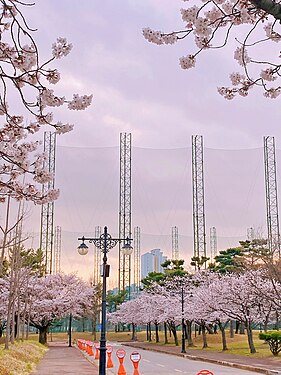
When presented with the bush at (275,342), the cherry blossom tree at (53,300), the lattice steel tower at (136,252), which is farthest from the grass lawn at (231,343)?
the cherry blossom tree at (53,300)

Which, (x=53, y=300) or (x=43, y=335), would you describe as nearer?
(x=43, y=335)

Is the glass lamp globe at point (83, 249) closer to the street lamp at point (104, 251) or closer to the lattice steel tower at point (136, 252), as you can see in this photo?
the street lamp at point (104, 251)

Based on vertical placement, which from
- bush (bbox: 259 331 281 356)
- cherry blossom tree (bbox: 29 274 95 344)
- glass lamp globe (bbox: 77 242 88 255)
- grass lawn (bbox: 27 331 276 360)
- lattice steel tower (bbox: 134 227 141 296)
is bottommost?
grass lawn (bbox: 27 331 276 360)

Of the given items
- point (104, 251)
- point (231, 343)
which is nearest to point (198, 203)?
point (231, 343)

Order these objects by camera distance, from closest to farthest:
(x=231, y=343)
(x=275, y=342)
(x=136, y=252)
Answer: (x=275, y=342) < (x=231, y=343) < (x=136, y=252)

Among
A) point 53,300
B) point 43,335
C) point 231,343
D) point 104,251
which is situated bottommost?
point 231,343

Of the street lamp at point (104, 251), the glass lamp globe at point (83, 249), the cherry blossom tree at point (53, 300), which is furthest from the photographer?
the cherry blossom tree at point (53, 300)

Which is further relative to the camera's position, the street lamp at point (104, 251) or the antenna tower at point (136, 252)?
the antenna tower at point (136, 252)

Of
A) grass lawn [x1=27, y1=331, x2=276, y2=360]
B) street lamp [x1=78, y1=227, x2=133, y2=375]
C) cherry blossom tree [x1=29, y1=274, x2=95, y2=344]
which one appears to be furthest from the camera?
cherry blossom tree [x1=29, y1=274, x2=95, y2=344]

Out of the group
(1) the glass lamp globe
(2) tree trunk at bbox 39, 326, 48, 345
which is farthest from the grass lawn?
(1) the glass lamp globe

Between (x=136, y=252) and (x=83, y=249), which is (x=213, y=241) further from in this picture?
(x=83, y=249)

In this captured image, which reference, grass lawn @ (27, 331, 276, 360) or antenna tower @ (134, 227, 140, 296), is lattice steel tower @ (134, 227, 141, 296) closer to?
antenna tower @ (134, 227, 140, 296)

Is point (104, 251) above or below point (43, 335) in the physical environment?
above

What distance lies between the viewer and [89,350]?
28.6 metres
